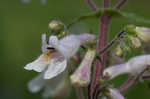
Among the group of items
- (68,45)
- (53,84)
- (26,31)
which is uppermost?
(68,45)

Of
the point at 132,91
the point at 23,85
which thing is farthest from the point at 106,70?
the point at 23,85

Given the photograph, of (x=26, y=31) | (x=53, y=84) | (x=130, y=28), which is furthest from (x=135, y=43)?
(x=26, y=31)

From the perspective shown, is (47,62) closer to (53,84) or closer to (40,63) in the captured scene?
(40,63)

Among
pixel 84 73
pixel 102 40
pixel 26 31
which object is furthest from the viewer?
pixel 26 31

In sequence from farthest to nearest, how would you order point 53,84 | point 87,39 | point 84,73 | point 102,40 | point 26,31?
1. point 26,31
2. point 53,84
3. point 102,40
4. point 87,39
5. point 84,73

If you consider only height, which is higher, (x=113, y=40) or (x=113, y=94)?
(x=113, y=40)

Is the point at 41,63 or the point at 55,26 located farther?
the point at 55,26

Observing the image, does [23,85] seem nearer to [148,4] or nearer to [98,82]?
[98,82]

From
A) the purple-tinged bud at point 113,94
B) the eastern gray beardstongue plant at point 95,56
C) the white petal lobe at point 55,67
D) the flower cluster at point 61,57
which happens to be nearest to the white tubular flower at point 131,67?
the eastern gray beardstongue plant at point 95,56
